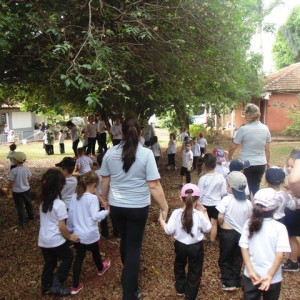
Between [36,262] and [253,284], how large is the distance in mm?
3274

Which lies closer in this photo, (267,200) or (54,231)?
(267,200)

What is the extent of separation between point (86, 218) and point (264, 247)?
6.65 ft

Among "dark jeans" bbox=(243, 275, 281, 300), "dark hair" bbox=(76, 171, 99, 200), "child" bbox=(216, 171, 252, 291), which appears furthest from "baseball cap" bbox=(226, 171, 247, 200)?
"dark hair" bbox=(76, 171, 99, 200)

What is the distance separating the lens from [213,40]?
6492 millimetres

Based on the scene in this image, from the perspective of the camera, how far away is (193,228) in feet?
11.6

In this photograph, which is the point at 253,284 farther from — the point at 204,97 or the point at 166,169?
the point at 166,169

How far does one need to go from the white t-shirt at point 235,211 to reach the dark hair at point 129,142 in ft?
3.97

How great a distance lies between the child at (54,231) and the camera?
379 centimetres

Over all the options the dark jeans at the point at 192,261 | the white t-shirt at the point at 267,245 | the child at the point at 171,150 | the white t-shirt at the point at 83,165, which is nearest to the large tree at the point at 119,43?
the white t-shirt at the point at 83,165

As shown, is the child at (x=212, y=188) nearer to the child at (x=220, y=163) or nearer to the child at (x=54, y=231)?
the child at (x=220, y=163)

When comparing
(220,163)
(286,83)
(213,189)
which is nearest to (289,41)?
(286,83)

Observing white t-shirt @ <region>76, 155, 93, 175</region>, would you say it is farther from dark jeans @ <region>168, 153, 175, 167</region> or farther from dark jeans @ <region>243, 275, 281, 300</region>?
dark jeans @ <region>168, 153, 175, 167</region>

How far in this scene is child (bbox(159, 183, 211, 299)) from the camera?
11.5 ft

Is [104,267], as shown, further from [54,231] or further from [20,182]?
[20,182]
